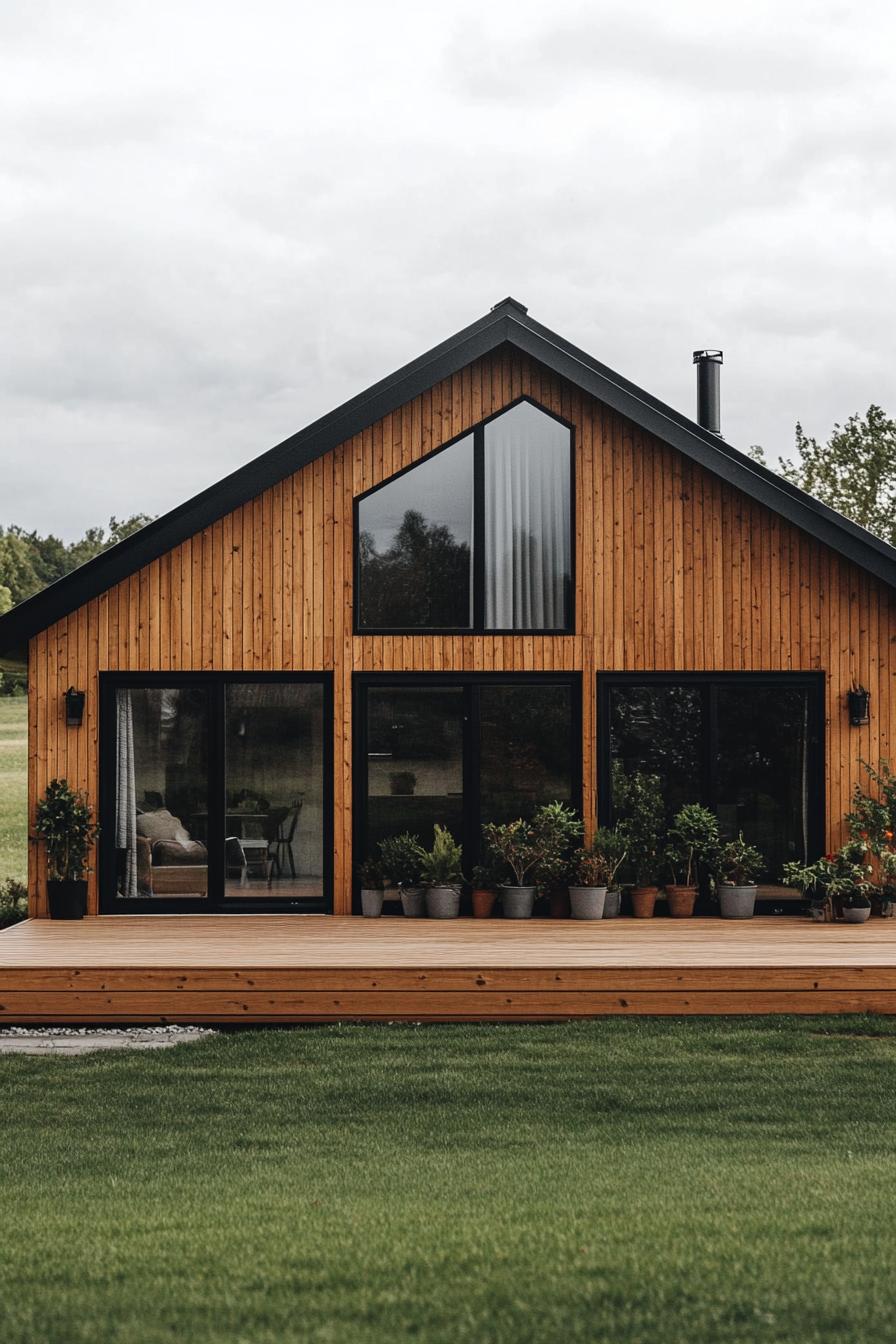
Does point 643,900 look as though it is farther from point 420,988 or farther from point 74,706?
point 74,706

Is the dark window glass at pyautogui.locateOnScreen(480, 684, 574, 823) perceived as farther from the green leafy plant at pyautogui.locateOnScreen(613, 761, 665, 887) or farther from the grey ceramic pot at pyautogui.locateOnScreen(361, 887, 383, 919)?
the grey ceramic pot at pyautogui.locateOnScreen(361, 887, 383, 919)

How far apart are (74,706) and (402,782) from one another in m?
2.62

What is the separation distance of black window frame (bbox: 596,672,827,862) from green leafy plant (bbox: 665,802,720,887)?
9.7 inches

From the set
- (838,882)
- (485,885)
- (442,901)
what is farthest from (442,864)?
(838,882)

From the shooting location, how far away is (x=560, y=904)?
11.1m

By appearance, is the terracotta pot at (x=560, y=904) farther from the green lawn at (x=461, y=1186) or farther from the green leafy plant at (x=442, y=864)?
the green lawn at (x=461, y=1186)

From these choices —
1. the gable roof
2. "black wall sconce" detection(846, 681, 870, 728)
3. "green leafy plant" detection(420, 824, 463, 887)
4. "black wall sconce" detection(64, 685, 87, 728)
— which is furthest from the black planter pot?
"black wall sconce" detection(846, 681, 870, 728)

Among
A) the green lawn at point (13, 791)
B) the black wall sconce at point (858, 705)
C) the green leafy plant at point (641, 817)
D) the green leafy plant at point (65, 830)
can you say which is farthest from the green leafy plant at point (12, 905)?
the green lawn at point (13, 791)

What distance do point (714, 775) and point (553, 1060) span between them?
4.08 m

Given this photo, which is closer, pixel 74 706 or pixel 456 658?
pixel 74 706

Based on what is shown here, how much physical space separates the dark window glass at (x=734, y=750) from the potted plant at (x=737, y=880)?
0.25 meters

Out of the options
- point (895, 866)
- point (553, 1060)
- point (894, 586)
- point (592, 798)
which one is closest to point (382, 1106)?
point (553, 1060)

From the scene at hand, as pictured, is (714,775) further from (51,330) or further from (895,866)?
(51,330)

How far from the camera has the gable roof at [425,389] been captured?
35.8 feet
